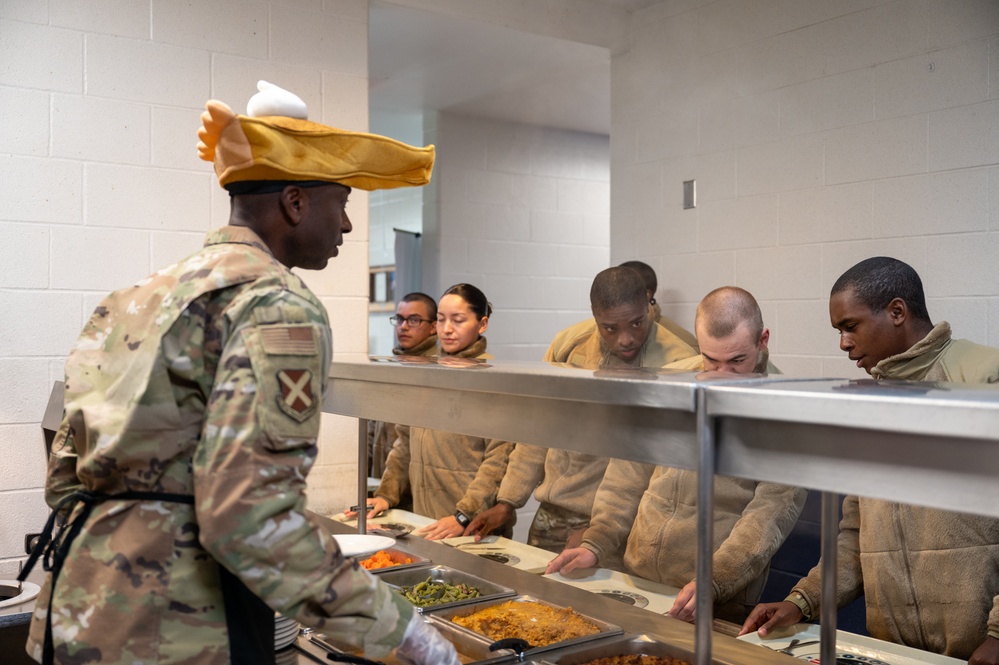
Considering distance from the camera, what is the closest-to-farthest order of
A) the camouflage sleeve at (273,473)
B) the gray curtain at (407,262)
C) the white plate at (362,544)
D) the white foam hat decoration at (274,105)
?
the camouflage sleeve at (273,473) < the white foam hat decoration at (274,105) < the white plate at (362,544) < the gray curtain at (407,262)

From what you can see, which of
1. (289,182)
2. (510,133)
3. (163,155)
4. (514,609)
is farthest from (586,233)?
(289,182)

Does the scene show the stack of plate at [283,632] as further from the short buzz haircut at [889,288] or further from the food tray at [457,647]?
the short buzz haircut at [889,288]

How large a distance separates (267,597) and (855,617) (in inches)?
94.2

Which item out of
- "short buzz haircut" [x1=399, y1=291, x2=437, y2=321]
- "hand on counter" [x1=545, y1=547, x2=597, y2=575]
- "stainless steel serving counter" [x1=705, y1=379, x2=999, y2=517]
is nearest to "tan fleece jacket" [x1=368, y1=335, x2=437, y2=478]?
"short buzz haircut" [x1=399, y1=291, x2=437, y2=321]

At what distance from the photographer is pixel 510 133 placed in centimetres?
602

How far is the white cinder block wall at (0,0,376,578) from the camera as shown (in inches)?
115

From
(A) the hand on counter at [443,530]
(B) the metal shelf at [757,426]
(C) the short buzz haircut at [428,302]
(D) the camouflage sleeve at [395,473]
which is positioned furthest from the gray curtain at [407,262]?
(B) the metal shelf at [757,426]

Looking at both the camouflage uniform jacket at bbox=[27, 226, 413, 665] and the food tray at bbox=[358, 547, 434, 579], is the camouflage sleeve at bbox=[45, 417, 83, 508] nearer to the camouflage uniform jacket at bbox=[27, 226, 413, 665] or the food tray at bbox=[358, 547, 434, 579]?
the camouflage uniform jacket at bbox=[27, 226, 413, 665]

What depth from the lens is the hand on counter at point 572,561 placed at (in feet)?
7.63

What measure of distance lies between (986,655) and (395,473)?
2.44 metres

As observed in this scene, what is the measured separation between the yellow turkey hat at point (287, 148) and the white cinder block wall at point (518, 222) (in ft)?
14.3

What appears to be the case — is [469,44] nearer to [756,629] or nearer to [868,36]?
[868,36]

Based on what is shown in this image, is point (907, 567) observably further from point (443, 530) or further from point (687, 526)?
point (443, 530)

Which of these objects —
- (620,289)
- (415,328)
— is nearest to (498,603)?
(620,289)
